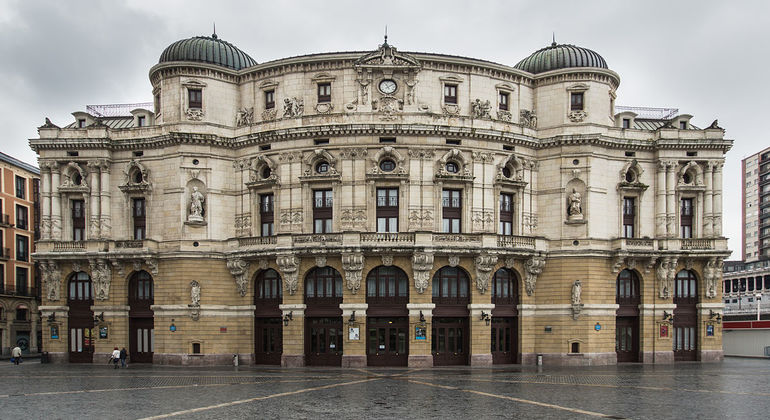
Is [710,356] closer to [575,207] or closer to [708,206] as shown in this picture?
[708,206]

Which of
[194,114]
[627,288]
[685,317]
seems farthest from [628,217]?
[194,114]

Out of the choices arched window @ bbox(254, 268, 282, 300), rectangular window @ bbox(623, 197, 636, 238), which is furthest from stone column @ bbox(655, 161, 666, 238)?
arched window @ bbox(254, 268, 282, 300)

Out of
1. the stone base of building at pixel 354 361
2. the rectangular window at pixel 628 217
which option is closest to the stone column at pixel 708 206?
the rectangular window at pixel 628 217

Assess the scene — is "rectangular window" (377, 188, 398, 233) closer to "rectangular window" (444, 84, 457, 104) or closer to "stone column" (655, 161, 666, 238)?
"rectangular window" (444, 84, 457, 104)

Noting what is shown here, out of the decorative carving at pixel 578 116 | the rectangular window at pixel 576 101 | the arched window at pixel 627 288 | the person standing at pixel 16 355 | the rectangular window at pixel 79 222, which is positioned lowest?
the person standing at pixel 16 355

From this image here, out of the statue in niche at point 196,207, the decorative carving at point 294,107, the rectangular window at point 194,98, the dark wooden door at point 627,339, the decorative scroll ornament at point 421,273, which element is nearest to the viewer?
the decorative scroll ornament at point 421,273

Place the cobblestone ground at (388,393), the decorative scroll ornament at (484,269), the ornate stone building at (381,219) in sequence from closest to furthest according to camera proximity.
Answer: the cobblestone ground at (388,393) < the decorative scroll ornament at (484,269) < the ornate stone building at (381,219)

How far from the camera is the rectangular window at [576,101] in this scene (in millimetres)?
65625

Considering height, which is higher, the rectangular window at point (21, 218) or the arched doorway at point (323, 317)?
the rectangular window at point (21, 218)

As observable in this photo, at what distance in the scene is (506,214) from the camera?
63719 mm

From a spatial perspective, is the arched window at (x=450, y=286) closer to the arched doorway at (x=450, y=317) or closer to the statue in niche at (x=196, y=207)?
the arched doorway at (x=450, y=317)

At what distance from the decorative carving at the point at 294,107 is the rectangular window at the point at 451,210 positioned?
14.1 meters

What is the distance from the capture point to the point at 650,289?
6450 centimetres

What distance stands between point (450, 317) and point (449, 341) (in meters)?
1.97
